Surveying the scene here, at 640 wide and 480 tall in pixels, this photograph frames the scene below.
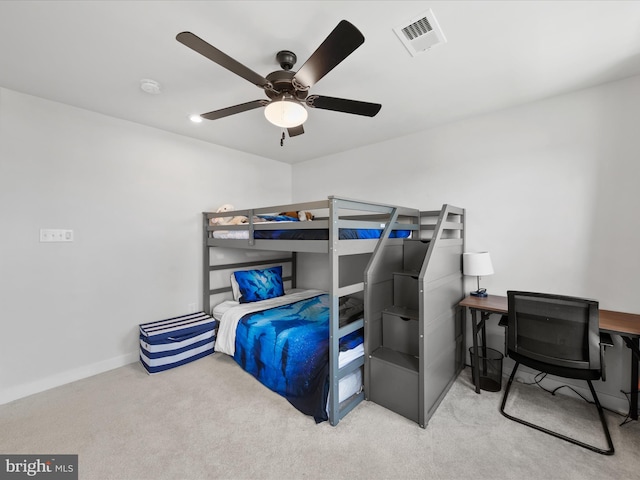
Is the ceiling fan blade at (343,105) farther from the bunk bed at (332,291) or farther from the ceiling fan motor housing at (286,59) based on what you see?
the bunk bed at (332,291)

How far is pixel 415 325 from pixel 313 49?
2.05 metres

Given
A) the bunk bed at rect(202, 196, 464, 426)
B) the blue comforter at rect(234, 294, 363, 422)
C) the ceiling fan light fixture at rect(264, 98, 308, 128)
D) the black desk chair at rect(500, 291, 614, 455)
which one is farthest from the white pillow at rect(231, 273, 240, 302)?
the black desk chair at rect(500, 291, 614, 455)

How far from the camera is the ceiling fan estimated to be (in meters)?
1.18

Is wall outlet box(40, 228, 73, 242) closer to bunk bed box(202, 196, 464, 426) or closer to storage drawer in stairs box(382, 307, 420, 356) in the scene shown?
bunk bed box(202, 196, 464, 426)

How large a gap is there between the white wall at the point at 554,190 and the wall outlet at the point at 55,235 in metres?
3.06

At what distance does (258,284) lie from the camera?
338 centimetres

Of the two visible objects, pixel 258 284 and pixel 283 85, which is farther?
pixel 258 284

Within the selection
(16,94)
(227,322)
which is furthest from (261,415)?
(16,94)

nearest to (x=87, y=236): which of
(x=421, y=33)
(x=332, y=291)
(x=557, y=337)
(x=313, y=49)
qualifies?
(x=332, y=291)

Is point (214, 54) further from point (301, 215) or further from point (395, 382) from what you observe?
point (301, 215)

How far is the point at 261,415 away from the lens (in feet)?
6.46

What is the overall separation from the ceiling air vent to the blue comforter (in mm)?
2082

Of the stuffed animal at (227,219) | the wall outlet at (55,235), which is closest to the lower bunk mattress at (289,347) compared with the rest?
the stuffed animal at (227,219)

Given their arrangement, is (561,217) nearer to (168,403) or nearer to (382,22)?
(382,22)
